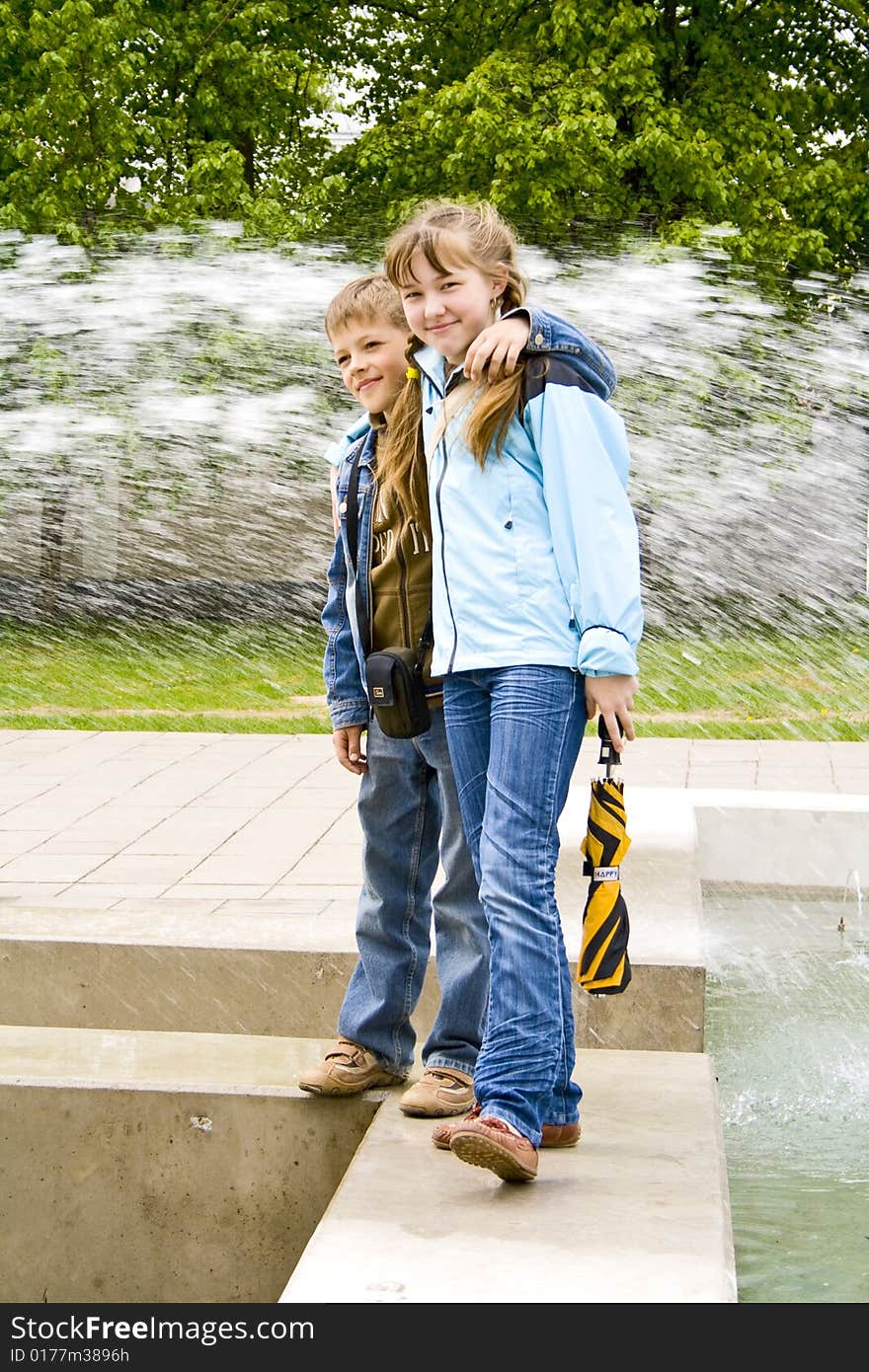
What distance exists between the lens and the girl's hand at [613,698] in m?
2.67

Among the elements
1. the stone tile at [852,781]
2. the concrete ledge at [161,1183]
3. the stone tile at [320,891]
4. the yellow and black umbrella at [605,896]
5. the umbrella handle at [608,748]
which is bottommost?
the stone tile at [852,781]

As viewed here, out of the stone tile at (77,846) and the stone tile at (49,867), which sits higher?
the stone tile at (49,867)

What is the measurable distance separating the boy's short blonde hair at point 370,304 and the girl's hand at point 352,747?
729 mm

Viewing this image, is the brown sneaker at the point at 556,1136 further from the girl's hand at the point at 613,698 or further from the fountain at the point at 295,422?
the fountain at the point at 295,422

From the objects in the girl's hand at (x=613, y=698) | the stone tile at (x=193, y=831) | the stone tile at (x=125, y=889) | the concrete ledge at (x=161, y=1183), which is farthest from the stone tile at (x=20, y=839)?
the girl's hand at (x=613, y=698)

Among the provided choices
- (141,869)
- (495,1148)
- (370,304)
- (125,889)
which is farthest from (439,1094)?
(141,869)

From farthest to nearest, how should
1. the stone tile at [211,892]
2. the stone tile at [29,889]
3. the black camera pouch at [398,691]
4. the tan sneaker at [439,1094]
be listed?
the stone tile at [29,889]
the stone tile at [211,892]
the tan sneaker at [439,1094]
the black camera pouch at [398,691]

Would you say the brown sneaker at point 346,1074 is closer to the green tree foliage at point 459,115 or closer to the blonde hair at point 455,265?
the blonde hair at point 455,265

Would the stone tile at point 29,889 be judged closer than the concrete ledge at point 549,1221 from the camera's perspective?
No

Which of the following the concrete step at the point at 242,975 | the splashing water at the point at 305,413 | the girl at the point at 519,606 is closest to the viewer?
the girl at the point at 519,606

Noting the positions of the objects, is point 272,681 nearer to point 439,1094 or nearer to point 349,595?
point 349,595

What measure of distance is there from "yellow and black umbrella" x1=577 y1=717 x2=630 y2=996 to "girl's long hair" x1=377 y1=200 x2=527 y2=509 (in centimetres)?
52

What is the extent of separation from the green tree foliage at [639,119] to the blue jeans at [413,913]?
13.5 meters

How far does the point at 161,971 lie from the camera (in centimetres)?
379
